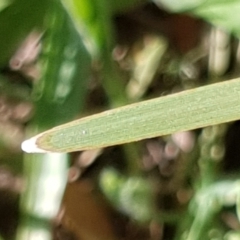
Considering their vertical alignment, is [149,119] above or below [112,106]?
above

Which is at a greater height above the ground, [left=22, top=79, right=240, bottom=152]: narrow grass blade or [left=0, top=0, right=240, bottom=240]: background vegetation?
[left=22, top=79, right=240, bottom=152]: narrow grass blade

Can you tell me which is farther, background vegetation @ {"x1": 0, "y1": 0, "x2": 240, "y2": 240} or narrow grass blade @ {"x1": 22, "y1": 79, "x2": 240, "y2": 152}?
background vegetation @ {"x1": 0, "y1": 0, "x2": 240, "y2": 240}

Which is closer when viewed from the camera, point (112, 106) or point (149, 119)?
point (149, 119)

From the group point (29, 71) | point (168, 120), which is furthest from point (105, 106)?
point (168, 120)

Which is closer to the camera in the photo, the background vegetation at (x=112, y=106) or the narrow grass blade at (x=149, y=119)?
the narrow grass blade at (x=149, y=119)

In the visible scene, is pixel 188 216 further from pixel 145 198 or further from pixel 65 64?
pixel 65 64
